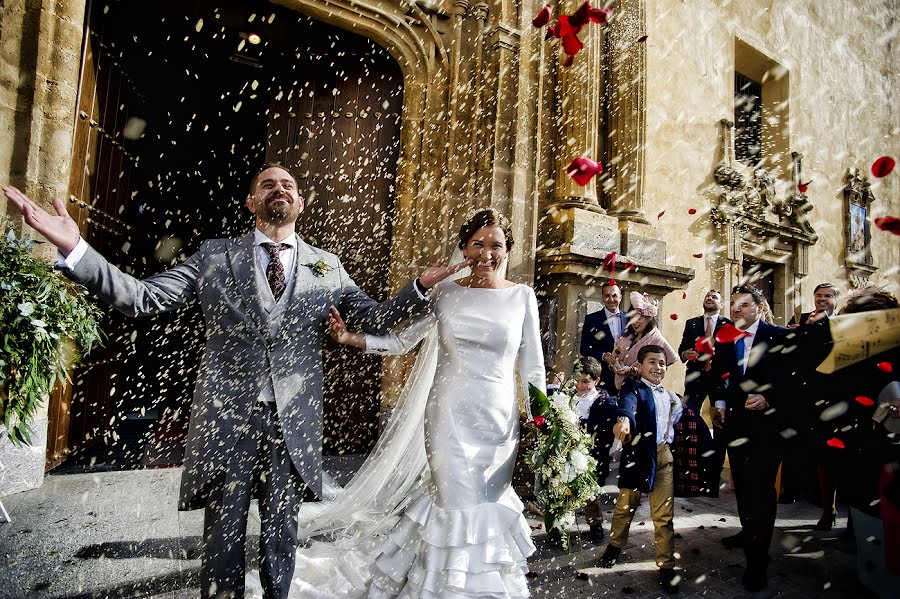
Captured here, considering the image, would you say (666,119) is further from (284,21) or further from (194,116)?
(194,116)

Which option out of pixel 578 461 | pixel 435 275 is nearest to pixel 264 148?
pixel 435 275

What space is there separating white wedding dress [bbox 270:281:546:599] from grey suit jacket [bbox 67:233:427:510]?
47 cm

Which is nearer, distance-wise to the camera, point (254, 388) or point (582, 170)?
point (254, 388)

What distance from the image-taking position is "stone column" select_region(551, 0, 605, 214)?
6.51 metres

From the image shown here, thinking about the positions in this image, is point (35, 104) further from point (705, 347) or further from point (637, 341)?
point (705, 347)

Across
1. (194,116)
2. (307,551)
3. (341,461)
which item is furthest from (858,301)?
(194,116)

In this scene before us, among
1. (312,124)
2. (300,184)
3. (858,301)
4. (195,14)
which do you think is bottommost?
(858,301)

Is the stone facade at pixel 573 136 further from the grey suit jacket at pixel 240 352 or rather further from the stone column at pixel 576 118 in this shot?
the grey suit jacket at pixel 240 352

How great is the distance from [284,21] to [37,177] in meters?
3.30

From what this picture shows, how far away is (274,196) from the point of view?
2.49 metres

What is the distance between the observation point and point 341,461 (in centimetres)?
539

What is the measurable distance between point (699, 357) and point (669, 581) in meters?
2.11

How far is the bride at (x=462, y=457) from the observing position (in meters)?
2.48

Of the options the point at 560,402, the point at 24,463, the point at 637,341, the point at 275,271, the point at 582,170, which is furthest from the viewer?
the point at 582,170
